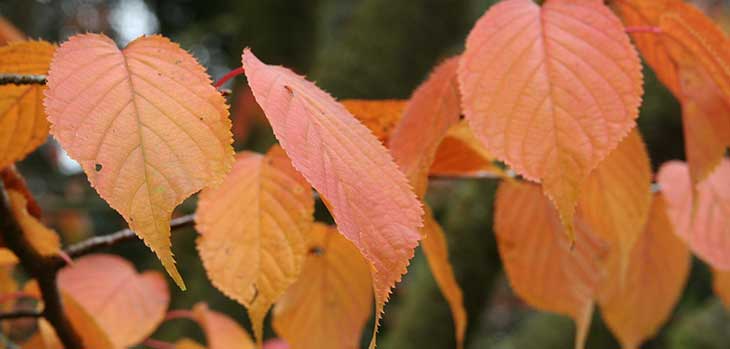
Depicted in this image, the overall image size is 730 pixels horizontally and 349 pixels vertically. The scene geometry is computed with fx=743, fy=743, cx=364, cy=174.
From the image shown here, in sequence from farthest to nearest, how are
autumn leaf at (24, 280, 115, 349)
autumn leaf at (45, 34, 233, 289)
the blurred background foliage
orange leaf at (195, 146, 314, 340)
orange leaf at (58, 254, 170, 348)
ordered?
the blurred background foliage < orange leaf at (58, 254, 170, 348) < autumn leaf at (24, 280, 115, 349) < orange leaf at (195, 146, 314, 340) < autumn leaf at (45, 34, 233, 289)

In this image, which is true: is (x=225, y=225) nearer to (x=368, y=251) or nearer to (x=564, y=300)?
(x=368, y=251)

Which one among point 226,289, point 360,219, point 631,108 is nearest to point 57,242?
point 226,289

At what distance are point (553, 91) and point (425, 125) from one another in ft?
0.33

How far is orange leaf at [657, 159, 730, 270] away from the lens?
62cm

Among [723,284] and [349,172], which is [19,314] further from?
[723,284]

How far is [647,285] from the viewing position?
0.75 m

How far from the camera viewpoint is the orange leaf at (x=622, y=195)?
535 mm

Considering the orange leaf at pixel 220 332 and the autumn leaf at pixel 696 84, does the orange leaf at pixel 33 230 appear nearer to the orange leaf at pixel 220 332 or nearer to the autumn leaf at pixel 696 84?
the orange leaf at pixel 220 332

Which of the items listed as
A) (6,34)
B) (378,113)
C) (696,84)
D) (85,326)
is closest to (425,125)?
(378,113)

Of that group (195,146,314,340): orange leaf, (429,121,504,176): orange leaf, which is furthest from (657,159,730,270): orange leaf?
(195,146,314,340): orange leaf

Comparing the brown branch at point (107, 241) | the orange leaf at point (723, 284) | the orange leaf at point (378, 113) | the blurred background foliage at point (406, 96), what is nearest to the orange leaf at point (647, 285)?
the orange leaf at point (723, 284)

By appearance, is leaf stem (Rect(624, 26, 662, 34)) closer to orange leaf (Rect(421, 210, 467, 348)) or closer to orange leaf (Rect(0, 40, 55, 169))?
orange leaf (Rect(421, 210, 467, 348))

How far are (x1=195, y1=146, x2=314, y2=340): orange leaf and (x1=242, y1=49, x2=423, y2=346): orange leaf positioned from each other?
11cm

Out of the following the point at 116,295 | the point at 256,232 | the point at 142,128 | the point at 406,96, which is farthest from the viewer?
the point at 406,96
